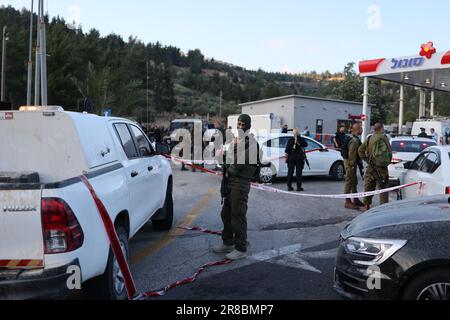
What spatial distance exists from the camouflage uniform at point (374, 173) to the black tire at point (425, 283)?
540 centimetres

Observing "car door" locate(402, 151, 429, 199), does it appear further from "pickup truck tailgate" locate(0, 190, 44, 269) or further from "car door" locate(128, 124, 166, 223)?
"pickup truck tailgate" locate(0, 190, 44, 269)

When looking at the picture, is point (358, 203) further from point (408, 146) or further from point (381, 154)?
point (408, 146)

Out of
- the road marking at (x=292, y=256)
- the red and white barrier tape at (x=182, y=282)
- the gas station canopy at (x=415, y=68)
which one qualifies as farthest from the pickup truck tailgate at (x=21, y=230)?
the gas station canopy at (x=415, y=68)

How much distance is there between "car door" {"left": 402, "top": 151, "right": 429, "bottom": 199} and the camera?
25.3 ft

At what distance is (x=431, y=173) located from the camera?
7.29 metres

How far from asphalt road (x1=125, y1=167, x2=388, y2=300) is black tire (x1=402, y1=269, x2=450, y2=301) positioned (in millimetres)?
1170

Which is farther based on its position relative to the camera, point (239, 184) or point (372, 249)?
point (239, 184)

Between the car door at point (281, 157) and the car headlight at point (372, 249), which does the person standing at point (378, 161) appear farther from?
the car headlight at point (372, 249)

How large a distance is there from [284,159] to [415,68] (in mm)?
11666

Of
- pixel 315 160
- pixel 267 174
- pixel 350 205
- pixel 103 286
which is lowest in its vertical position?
pixel 350 205

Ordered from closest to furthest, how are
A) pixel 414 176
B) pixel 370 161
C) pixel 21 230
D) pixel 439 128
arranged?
pixel 21 230
pixel 414 176
pixel 370 161
pixel 439 128

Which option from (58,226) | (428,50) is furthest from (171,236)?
(428,50)

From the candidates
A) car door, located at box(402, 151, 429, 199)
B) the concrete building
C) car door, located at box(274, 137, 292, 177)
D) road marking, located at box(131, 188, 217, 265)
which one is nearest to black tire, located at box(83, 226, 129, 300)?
road marking, located at box(131, 188, 217, 265)

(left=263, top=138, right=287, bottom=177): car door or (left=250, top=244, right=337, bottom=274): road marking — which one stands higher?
(left=263, top=138, right=287, bottom=177): car door
